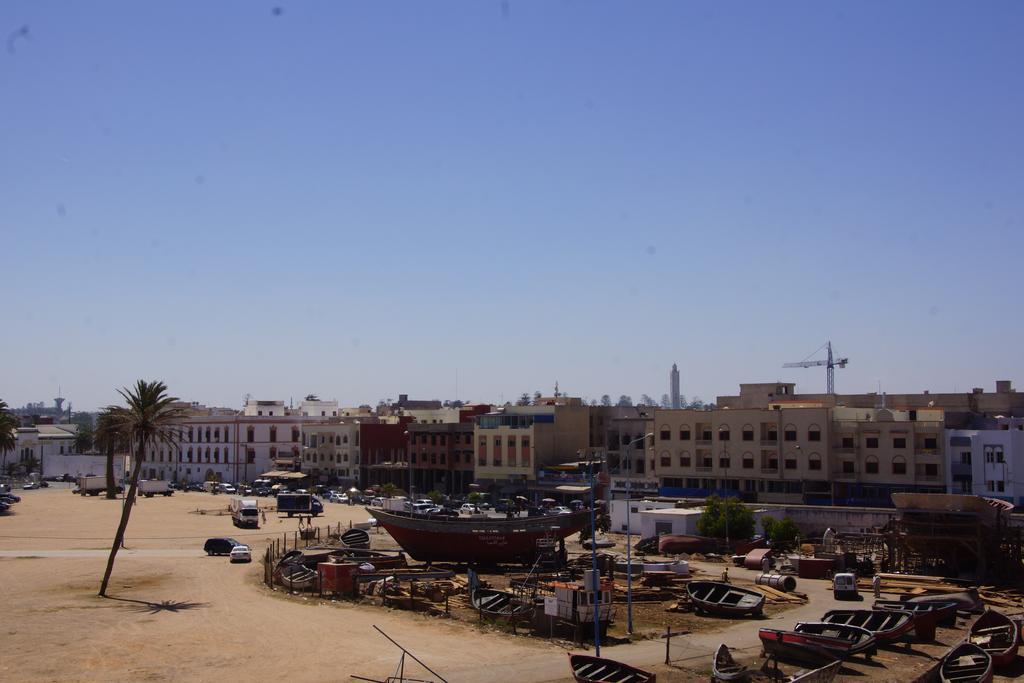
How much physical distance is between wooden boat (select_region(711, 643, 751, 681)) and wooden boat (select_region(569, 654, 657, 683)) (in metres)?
2.67

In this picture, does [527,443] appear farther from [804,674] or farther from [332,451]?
[804,674]

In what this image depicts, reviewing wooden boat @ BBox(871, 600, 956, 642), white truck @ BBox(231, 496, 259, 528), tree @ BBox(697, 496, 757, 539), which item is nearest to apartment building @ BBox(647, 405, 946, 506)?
tree @ BBox(697, 496, 757, 539)

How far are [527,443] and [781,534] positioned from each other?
4092 cm

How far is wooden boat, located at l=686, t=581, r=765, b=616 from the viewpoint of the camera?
148 ft

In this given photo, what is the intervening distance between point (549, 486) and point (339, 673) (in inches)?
2695

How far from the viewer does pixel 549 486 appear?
334 ft

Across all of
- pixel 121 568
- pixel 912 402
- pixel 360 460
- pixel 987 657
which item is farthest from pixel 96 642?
pixel 912 402

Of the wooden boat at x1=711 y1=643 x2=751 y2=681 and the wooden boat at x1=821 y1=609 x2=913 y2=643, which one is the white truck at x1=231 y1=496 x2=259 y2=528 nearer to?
the wooden boat at x1=821 y1=609 x2=913 y2=643

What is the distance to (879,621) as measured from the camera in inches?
1593

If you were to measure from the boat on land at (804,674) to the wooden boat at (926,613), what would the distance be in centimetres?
807

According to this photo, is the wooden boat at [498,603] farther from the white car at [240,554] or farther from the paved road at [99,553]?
the paved road at [99,553]

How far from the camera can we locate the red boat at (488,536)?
6100 cm

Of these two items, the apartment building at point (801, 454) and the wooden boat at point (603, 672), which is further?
the apartment building at point (801, 454)

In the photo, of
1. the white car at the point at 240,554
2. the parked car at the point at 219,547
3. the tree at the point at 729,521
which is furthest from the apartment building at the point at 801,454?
the white car at the point at 240,554
